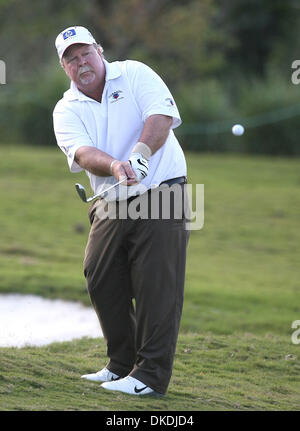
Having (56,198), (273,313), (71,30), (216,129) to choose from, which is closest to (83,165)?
(71,30)

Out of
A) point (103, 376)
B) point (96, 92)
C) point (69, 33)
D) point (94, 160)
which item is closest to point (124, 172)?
point (94, 160)

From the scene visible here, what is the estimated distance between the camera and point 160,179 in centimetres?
531

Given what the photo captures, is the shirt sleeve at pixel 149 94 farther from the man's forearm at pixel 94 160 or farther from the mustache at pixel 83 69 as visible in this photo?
the man's forearm at pixel 94 160

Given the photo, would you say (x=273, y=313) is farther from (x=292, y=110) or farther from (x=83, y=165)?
(x=292, y=110)

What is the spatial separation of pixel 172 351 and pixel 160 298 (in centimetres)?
33

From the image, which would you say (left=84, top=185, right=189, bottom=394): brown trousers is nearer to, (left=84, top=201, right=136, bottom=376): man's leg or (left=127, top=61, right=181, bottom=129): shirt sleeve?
(left=84, top=201, right=136, bottom=376): man's leg

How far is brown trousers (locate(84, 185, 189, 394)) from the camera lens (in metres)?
5.26

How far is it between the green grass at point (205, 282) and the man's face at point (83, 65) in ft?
5.71

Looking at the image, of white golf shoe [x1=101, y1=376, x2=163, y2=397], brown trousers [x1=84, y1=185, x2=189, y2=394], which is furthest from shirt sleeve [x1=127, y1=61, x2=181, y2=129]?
white golf shoe [x1=101, y1=376, x2=163, y2=397]

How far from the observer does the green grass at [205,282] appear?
5.38 m

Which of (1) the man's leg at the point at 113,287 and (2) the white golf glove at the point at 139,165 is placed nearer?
(2) the white golf glove at the point at 139,165

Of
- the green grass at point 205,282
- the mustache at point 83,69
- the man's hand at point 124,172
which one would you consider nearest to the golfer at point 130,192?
the mustache at point 83,69

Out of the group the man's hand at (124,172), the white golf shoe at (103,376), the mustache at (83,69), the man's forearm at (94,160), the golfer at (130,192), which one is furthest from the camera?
the white golf shoe at (103,376)

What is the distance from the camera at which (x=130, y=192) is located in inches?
207
